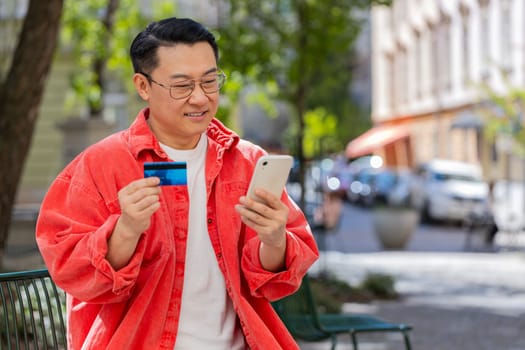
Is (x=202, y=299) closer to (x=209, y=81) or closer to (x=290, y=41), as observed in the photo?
(x=209, y=81)

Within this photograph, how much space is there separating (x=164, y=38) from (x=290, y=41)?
1424cm

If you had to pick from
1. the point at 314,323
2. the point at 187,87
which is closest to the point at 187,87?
the point at 187,87

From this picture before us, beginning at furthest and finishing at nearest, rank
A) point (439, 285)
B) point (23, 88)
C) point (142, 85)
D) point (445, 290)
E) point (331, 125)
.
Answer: point (331, 125)
point (439, 285)
point (445, 290)
point (23, 88)
point (142, 85)

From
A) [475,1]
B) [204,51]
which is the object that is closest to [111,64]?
[204,51]

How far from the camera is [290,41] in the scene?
56.9 ft

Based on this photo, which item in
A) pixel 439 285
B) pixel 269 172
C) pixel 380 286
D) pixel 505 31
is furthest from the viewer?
pixel 505 31

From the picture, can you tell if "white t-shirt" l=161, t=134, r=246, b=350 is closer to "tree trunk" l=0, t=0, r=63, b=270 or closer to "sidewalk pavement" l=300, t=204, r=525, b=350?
"tree trunk" l=0, t=0, r=63, b=270

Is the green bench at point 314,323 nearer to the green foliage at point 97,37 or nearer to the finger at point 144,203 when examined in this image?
the finger at point 144,203

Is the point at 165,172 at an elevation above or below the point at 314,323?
above

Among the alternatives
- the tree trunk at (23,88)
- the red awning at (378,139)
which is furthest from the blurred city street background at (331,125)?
the red awning at (378,139)

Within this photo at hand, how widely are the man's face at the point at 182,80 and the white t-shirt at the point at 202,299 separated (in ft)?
0.60

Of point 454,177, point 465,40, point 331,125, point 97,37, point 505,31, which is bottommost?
point 454,177

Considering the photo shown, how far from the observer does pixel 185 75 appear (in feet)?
10.3

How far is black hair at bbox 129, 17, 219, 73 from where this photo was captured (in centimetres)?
318
